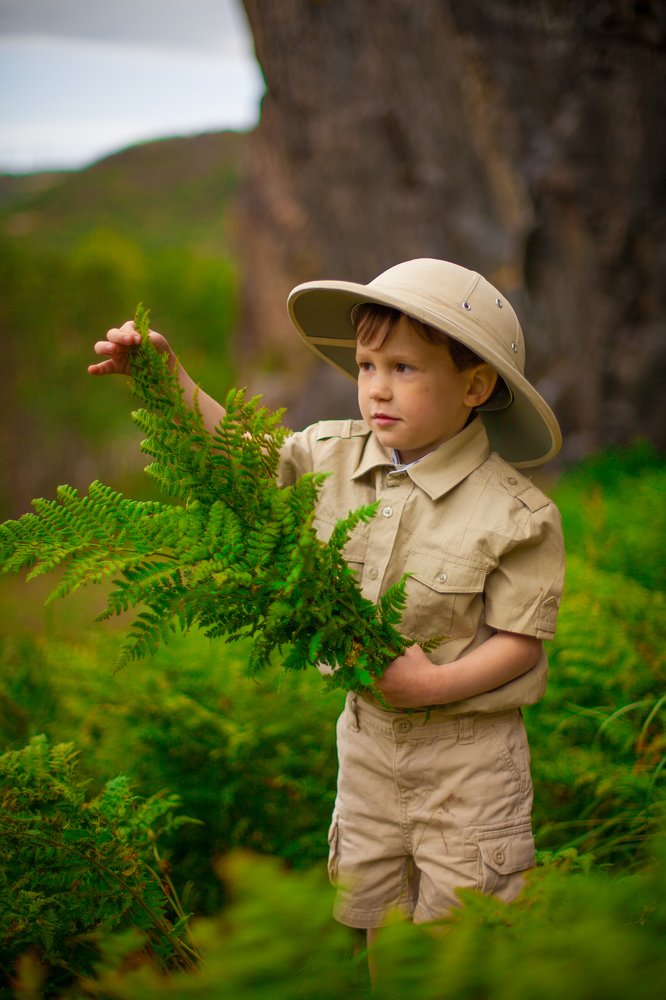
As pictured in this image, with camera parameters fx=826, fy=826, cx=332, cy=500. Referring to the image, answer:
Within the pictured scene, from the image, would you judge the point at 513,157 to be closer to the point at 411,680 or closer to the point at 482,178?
the point at 482,178

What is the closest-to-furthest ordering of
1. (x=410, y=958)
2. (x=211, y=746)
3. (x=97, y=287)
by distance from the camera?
(x=410, y=958)
(x=211, y=746)
(x=97, y=287)

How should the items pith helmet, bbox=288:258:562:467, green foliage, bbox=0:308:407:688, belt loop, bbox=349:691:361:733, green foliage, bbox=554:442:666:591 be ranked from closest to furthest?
green foliage, bbox=0:308:407:688, pith helmet, bbox=288:258:562:467, belt loop, bbox=349:691:361:733, green foliage, bbox=554:442:666:591

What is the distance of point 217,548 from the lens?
1.56 m

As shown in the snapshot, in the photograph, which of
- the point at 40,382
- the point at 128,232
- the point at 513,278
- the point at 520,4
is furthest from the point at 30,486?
the point at 520,4

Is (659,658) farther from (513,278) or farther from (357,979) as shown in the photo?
(513,278)

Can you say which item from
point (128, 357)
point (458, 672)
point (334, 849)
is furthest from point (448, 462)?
point (334, 849)

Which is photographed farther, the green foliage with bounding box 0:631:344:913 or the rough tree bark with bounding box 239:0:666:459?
the rough tree bark with bounding box 239:0:666:459

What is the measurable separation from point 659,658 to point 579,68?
455 cm

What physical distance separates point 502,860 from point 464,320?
1.21 meters

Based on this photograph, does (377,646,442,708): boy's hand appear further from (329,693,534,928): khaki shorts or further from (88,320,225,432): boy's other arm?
(88,320,225,432): boy's other arm

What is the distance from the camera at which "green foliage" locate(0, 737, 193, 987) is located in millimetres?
1799

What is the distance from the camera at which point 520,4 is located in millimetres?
5750

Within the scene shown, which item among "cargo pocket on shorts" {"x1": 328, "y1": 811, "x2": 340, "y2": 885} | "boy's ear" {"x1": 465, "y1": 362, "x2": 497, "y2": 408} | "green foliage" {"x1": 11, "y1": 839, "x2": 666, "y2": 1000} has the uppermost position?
"boy's ear" {"x1": 465, "y1": 362, "x2": 497, "y2": 408}

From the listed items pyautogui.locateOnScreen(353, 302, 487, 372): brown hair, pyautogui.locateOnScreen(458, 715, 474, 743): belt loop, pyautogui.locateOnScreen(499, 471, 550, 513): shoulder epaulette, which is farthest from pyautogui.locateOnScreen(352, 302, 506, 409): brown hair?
pyautogui.locateOnScreen(458, 715, 474, 743): belt loop
